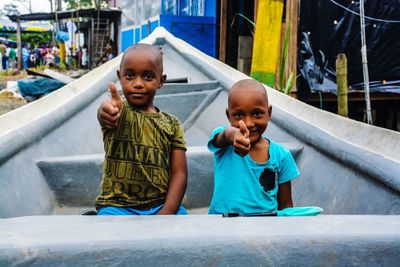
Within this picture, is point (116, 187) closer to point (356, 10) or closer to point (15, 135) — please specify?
point (15, 135)

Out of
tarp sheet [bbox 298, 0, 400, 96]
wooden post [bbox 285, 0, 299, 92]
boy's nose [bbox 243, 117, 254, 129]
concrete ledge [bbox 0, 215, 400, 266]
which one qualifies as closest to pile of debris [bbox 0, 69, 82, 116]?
wooden post [bbox 285, 0, 299, 92]

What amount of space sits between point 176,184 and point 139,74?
0.45 meters

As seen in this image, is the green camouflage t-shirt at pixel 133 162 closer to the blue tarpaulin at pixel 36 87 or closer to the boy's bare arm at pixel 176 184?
the boy's bare arm at pixel 176 184

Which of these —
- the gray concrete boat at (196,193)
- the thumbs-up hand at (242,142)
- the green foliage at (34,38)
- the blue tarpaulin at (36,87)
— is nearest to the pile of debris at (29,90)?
the blue tarpaulin at (36,87)

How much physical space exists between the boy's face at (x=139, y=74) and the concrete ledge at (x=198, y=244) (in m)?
0.89

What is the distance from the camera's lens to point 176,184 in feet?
5.93

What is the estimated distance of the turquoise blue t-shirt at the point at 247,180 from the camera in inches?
67.3

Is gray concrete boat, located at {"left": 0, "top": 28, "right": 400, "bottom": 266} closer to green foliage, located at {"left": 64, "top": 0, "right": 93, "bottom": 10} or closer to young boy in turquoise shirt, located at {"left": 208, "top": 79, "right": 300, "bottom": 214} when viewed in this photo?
young boy in turquoise shirt, located at {"left": 208, "top": 79, "right": 300, "bottom": 214}

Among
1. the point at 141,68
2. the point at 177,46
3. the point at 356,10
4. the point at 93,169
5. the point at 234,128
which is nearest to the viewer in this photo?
the point at 234,128

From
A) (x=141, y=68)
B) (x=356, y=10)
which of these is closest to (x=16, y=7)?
(x=356, y=10)

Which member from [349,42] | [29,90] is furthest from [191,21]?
[29,90]

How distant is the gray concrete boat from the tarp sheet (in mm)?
2375

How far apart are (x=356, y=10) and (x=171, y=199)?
5.55 m

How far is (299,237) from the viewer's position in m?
0.84
